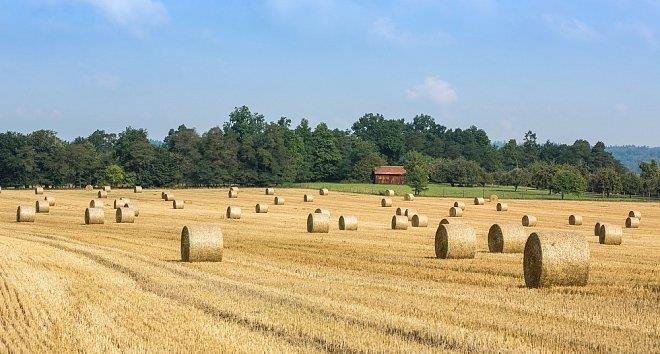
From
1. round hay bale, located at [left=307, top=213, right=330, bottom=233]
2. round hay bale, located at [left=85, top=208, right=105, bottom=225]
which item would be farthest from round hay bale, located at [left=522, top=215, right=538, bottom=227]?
round hay bale, located at [left=85, top=208, right=105, bottom=225]

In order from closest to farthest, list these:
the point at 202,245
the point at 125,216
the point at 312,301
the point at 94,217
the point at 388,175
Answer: the point at 312,301 → the point at 202,245 → the point at 94,217 → the point at 125,216 → the point at 388,175

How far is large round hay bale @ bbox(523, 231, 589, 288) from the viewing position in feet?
57.4

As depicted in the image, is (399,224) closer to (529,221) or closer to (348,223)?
(348,223)

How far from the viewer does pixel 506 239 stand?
26656mm

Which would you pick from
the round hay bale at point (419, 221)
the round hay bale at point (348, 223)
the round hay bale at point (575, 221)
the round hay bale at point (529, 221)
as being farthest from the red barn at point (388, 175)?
the round hay bale at point (348, 223)

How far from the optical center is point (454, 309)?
14.6 m

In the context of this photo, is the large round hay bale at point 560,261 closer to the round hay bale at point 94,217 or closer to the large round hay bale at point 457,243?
the large round hay bale at point 457,243

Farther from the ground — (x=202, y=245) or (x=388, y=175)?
(x=388, y=175)

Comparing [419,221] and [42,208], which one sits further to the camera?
[42,208]

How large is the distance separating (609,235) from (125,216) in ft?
73.3

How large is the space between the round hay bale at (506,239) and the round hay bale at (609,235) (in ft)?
22.5

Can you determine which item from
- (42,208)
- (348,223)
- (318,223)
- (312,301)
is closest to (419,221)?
(348,223)

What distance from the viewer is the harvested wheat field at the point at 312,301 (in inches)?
472

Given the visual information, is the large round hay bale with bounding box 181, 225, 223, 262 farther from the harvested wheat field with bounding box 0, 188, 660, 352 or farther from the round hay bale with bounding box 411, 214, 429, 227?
the round hay bale with bounding box 411, 214, 429, 227
